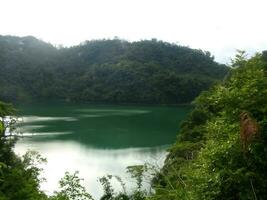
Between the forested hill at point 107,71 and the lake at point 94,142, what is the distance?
87.4ft

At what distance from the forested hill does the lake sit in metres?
26.6

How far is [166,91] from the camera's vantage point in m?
77.2

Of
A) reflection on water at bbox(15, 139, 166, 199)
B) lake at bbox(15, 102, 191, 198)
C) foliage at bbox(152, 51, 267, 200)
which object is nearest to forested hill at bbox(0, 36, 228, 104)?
lake at bbox(15, 102, 191, 198)

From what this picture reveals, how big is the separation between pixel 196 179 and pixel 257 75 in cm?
117

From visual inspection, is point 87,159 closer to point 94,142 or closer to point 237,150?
point 94,142

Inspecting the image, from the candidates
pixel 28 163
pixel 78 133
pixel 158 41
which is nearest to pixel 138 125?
pixel 78 133

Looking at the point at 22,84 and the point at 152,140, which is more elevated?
the point at 22,84

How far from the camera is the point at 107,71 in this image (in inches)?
3492

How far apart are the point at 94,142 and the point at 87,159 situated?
23.7 ft

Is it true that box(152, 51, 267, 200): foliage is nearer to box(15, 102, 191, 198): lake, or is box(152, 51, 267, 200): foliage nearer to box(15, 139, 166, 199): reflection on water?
box(15, 102, 191, 198): lake

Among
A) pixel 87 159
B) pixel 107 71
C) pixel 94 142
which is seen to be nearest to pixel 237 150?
pixel 87 159

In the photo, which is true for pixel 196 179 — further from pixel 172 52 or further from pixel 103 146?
pixel 172 52

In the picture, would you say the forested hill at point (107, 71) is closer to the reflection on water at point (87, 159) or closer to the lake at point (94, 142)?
the lake at point (94, 142)

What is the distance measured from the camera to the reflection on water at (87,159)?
2204 centimetres
